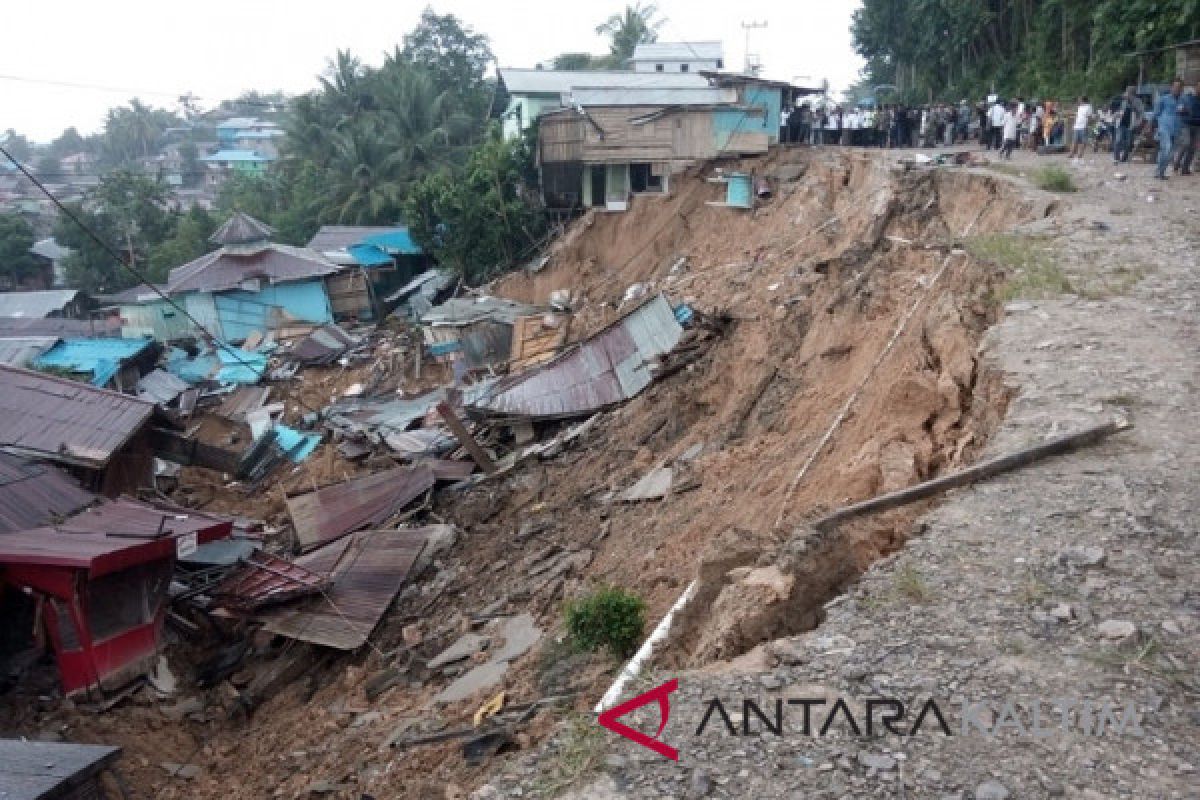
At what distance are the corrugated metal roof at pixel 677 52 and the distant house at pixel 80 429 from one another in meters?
33.7

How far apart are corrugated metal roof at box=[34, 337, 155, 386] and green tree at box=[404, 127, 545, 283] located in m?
9.47

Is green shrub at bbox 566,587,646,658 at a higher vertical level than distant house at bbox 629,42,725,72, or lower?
lower

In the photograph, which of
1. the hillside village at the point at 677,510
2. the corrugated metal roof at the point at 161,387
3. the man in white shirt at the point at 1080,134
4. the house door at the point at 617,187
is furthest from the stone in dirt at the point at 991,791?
the corrugated metal roof at the point at 161,387

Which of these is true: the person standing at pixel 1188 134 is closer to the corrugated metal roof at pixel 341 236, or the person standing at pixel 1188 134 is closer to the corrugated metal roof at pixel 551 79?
the corrugated metal roof at pixel 551 79

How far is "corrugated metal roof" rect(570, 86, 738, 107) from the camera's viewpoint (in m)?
22.8

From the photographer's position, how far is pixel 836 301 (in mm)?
11945

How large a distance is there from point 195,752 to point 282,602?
194 cm

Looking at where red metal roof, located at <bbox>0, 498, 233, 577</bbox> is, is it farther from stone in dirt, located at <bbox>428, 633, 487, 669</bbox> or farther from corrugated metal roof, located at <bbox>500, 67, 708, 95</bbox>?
corrugated metal roof, located at <bbox>500, 67, 708, 95</bbox>

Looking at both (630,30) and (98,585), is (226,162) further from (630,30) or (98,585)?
(98,585)

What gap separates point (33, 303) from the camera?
30.6m

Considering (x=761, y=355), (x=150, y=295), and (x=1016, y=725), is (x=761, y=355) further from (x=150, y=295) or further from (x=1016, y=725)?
(x=150, y=295)

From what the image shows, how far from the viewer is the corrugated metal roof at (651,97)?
22.8m

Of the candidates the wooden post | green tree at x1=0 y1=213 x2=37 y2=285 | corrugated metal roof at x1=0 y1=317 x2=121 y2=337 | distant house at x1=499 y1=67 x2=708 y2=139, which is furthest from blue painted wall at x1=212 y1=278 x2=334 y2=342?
the wooden post

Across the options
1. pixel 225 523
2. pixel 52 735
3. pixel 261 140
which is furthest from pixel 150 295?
pixel 261 140
